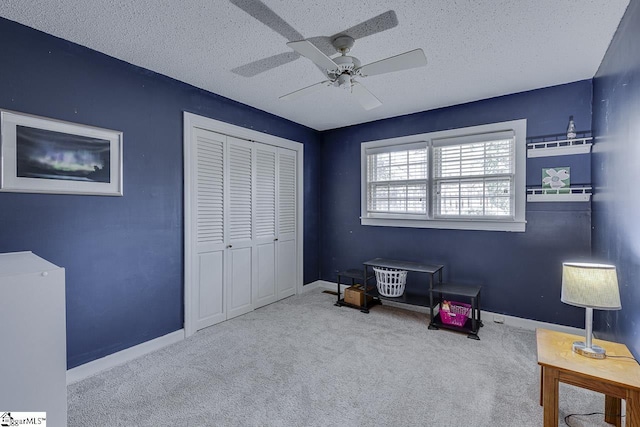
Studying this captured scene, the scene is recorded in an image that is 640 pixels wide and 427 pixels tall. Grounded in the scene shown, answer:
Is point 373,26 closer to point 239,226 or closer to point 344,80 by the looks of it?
point 344,80

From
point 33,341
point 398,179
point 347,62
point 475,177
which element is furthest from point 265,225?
point 33,341

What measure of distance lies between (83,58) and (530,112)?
4133 mm

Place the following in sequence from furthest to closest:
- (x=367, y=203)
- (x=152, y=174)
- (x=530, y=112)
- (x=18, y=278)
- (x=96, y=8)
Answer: (x=367, y=203)
(x=530, y=112)
(x=152, y=174)
(x=96, y=8)
(x=18, y=278)

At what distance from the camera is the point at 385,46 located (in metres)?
2.31

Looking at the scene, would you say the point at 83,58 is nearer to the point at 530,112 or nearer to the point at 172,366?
the point at 172,366

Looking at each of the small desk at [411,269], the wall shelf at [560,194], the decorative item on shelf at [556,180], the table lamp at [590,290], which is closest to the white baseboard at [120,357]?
the small desk at [411,269]

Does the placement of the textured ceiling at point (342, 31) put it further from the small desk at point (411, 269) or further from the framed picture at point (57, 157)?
the small desk at point (411, 269)

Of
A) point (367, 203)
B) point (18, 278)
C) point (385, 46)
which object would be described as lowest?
point (18, 278)

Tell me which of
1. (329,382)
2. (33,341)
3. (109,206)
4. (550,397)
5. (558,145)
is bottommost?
(329,382)

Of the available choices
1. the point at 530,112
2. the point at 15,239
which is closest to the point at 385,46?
the point at 530,112

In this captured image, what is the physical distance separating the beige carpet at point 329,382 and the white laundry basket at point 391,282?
19.0 inches

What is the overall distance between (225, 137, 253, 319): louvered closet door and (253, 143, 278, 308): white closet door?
0.11 metres

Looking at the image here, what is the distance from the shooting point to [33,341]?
4.18 ft

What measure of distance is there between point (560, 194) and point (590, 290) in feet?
5.81
